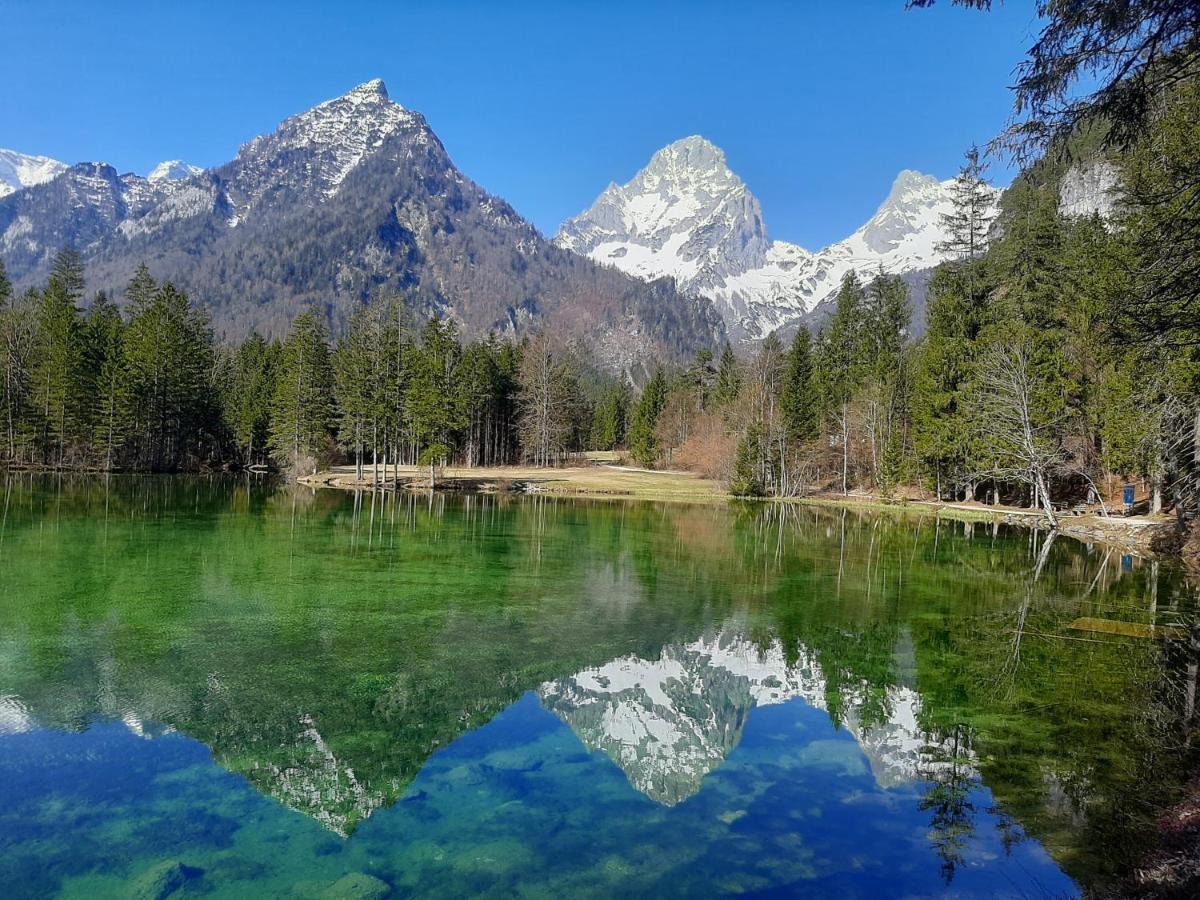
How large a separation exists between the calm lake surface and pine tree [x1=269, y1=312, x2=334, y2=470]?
42752 mm

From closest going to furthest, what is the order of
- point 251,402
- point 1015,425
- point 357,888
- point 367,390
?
1. point 357,888
2. point 1015,425
3. point 367,390
4. point 251,402

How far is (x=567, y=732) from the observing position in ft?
31.4

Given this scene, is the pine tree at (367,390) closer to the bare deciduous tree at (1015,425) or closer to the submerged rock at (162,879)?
the bare deciduous tree at (1015,425)

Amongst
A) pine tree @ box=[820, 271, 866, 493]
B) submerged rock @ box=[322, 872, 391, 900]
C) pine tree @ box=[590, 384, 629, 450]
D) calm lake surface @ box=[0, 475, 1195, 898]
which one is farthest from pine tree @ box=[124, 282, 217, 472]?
submerged rock @ box=[322, 872, 391, 900]

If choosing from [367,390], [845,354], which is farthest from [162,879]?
[845,354]

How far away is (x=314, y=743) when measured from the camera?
8469 mm

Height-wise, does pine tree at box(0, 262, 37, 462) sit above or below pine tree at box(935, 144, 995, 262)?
below

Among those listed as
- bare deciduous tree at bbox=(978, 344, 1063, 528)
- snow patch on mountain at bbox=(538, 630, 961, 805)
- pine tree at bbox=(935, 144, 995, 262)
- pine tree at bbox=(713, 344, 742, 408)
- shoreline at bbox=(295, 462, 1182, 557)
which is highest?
pine tree at bbox=(935, 144, 995, 262)

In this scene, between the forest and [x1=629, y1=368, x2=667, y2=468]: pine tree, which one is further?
[x1=629, y1=368, x2=667, y2=468]: pine tree

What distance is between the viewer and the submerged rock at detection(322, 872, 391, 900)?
18.7 feet

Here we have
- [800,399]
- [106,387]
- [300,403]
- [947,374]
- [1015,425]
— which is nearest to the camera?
[1015,425]

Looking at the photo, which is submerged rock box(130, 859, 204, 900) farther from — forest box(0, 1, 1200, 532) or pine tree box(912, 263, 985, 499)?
pine tree box(912, 263, 985, 499)

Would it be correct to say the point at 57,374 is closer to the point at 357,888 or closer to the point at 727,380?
the point at 727,380

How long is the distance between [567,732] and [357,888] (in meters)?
4.07
